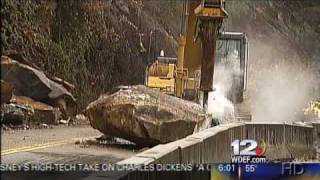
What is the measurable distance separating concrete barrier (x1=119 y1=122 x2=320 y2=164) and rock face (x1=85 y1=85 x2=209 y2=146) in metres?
0.36

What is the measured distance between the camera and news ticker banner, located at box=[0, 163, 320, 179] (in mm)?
3341

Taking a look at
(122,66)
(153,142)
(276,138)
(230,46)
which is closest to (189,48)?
(276,138)

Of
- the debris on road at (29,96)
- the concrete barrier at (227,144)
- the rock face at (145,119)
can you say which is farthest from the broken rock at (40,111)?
the rock face at (145,119)

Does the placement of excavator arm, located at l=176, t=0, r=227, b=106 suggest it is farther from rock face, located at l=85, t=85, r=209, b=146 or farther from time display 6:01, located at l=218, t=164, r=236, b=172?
time display 6:01, located at l=218, t=164, r=236, b=172

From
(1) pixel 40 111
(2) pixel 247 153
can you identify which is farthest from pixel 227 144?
(1) pixel 40 111

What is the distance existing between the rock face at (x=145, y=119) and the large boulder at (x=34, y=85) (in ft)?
9.40

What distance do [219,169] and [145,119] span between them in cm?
239

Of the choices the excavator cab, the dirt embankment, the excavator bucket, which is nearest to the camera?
the dirt embankment

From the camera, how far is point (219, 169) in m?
3.92

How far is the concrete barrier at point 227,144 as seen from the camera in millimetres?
4234

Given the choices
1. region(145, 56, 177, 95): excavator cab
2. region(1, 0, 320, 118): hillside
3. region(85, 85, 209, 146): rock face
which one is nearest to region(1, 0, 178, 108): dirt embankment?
region(1, 0, 320, 118): hillside

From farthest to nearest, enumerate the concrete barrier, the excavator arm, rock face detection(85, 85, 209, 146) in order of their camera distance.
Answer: the excavator arm → rock face detection(85, 85, 209, 146) → the concrete barrier

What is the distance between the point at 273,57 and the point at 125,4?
10.7 metres

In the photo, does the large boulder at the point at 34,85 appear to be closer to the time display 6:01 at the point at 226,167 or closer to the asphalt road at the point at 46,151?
the asphalt road at the point at 46,151
